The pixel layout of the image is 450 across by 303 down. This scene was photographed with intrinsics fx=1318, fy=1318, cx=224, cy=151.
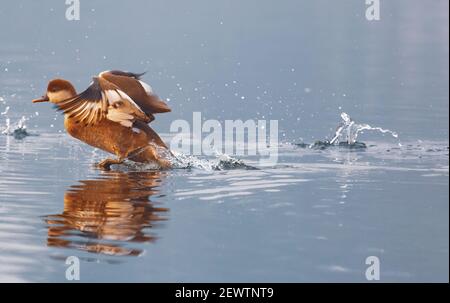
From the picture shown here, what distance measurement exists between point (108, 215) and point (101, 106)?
2.88m

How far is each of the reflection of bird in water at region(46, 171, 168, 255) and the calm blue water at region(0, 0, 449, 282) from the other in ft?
0.07

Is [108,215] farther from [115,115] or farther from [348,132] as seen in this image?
[348,132]

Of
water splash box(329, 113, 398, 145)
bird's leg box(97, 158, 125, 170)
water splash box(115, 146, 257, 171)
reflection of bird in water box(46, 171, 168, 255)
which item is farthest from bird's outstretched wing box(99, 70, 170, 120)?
water splash box(329, 113, 398, 145)

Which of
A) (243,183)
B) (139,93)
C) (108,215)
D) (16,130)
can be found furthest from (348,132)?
(108,215)

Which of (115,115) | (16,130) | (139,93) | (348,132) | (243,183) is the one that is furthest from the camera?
(16,130)

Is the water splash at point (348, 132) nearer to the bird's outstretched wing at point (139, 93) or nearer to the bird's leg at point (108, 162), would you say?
the bird's outstretched wing at point (139, 93)

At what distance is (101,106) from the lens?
14930mm

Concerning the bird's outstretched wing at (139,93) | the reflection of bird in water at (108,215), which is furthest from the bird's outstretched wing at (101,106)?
the reflection of bird in water at (108,215)

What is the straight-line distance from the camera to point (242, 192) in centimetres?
1370

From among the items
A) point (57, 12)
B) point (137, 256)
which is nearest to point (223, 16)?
point (57, 12)

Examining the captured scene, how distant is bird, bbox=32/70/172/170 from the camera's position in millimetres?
14906

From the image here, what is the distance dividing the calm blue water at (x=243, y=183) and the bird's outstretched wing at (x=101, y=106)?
0.64 meters

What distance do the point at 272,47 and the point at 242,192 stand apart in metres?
21.1

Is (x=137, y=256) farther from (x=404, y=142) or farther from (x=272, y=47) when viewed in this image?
(x=272, y=47)
